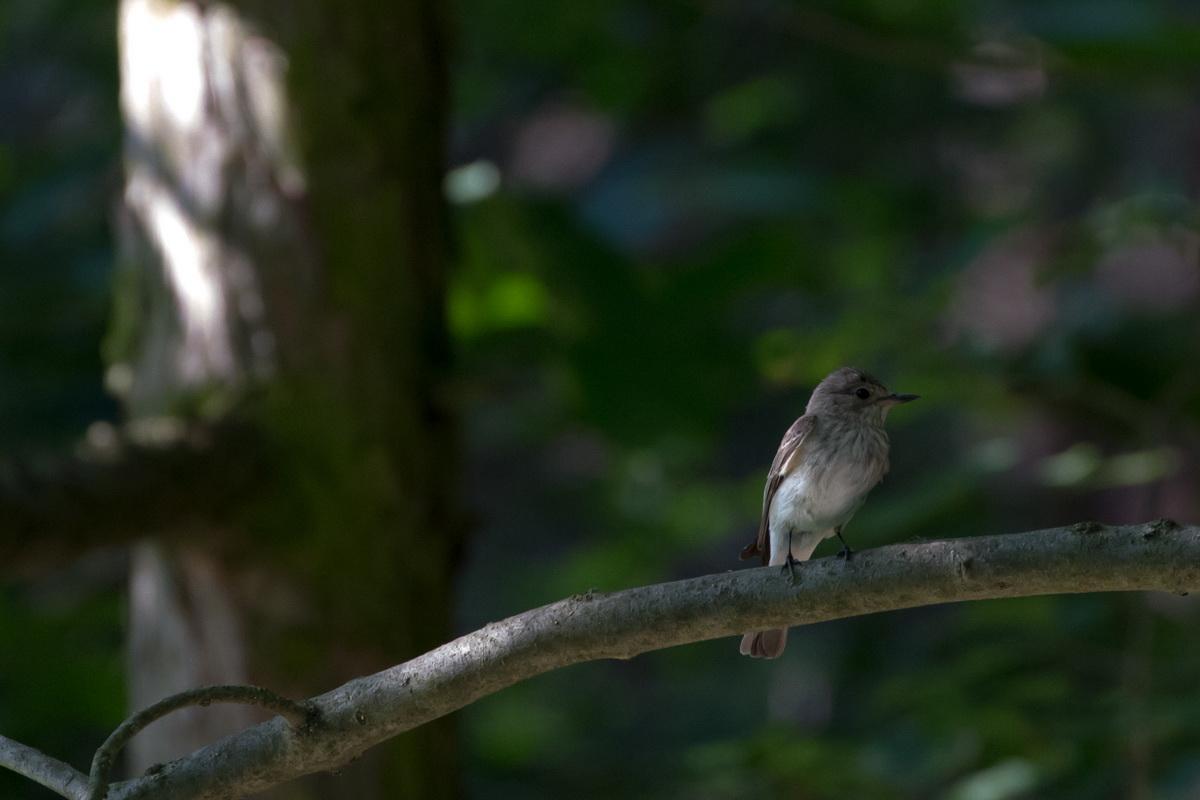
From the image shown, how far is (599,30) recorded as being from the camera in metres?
6.96

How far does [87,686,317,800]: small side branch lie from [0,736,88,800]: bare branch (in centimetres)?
6

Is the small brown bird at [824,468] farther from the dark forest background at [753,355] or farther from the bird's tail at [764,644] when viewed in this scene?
the dark forest background at [753,355]

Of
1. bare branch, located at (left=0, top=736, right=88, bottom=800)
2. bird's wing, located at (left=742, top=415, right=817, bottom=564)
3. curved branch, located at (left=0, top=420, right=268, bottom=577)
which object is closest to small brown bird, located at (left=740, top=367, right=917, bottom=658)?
bird's wing, located at (left=742, top=415, right=817, bottom=564)

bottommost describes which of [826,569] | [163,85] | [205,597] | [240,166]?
[826,569]

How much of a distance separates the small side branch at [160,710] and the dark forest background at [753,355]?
5.04 feet

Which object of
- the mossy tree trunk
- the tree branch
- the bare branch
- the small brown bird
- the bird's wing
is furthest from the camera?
the mossy tree trunk

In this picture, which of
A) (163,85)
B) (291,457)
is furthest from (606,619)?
(163,85)

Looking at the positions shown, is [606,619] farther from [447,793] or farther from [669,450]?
[669,450]

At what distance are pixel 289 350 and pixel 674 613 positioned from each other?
226 centimetres

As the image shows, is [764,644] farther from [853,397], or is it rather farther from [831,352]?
[831,352]

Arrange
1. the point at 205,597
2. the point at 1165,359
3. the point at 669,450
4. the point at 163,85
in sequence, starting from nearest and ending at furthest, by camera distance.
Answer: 1. the point at 205,597
2. the point at 163,85
3. the point at 1165,359
4. the point at 669,450

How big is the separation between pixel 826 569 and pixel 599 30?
5179 mm

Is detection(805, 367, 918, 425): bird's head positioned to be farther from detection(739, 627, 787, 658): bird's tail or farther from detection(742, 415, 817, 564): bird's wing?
detection(739, 627, 787, 658): bird's tail

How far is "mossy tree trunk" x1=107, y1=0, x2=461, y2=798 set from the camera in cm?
406
